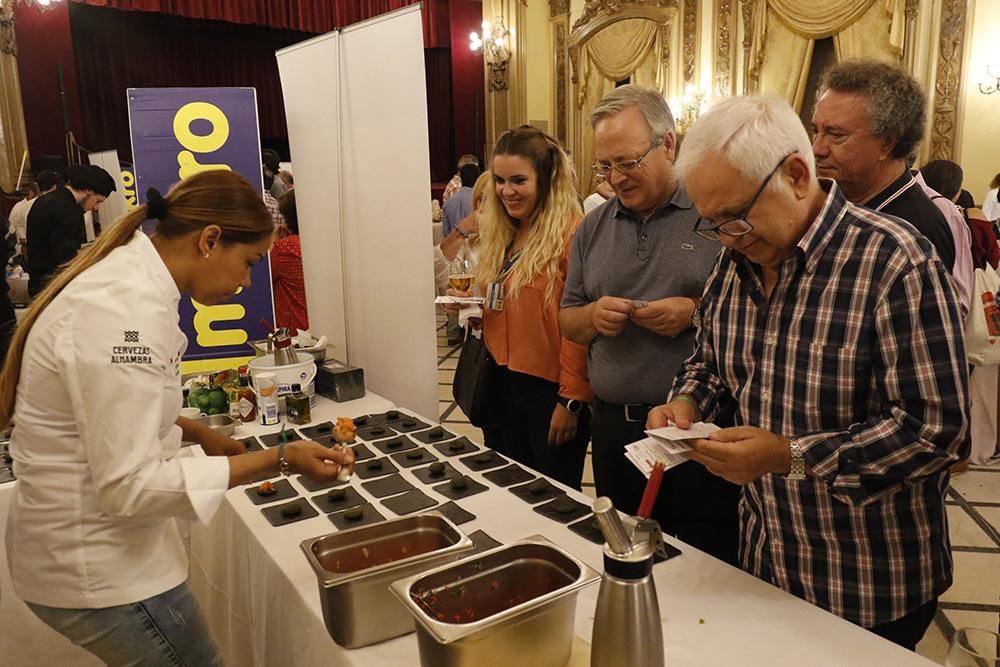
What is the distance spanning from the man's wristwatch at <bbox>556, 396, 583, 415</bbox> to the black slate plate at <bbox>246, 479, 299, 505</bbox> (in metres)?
0.77

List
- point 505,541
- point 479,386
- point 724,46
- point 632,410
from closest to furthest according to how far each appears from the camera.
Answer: point 505,541, point 632,410, point 479,386, point 724,46

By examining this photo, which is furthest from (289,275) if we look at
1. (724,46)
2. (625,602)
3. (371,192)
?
(724,46)

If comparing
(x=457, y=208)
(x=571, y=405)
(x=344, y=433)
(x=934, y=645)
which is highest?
(x=457, y=208)

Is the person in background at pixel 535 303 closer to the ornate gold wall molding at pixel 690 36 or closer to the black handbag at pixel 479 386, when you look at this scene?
the black handbag at pixel 479 386

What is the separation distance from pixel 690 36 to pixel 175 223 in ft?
25.8

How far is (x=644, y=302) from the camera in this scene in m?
1.79

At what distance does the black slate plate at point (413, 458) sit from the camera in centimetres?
196

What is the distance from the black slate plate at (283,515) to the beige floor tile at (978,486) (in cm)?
296

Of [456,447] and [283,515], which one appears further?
[456,447]

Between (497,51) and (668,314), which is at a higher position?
(497,51)

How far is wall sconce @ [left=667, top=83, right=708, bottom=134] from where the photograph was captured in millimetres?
8055

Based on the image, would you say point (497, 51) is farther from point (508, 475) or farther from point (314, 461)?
point (314, 461)

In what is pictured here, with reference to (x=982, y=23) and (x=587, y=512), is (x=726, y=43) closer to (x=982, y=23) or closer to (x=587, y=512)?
(x=982, y=23)

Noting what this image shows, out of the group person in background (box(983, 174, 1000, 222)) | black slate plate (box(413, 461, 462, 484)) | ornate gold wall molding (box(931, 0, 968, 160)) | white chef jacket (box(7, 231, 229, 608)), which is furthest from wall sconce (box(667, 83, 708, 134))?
white chef jacket (box(7, 231, 229, 608))
